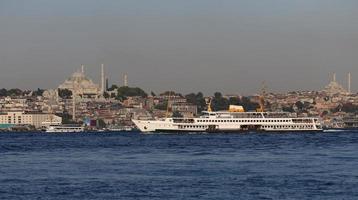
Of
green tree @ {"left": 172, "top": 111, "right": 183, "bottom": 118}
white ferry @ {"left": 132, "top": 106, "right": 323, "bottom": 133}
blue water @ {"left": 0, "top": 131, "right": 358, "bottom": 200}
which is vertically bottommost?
blue water @ {"left": 0, "top": 131, "right": 358, "bottom": 200}

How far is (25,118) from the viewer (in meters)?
186

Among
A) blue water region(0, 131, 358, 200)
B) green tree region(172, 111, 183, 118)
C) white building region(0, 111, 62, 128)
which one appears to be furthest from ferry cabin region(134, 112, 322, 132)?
white building region(0, 111, 62, 128)

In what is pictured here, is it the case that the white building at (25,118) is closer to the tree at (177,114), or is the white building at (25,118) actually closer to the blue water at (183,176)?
the tree at (177,114)

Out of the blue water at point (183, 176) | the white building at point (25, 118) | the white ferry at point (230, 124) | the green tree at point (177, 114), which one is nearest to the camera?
the blue water at point (183, 176)

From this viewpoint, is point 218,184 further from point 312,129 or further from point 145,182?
point 312,129

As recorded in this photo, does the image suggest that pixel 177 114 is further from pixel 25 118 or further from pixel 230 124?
pixel 230 124

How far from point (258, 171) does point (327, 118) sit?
15157 centimetres

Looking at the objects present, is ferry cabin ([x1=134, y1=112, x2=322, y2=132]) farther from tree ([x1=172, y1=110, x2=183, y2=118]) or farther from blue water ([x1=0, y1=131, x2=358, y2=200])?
tree ([x1=172, y1=110, x2=183, y2=118])

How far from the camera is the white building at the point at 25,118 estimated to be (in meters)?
182

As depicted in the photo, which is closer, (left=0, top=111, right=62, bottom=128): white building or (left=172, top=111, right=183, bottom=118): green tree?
(left=172, top=111, right=183, bottom=118): green tree

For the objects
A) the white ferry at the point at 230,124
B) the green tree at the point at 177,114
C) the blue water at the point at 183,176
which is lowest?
the blue water at the point at 183,176

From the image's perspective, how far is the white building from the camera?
181725mm

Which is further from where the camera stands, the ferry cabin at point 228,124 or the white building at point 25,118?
the white building at point 25,118

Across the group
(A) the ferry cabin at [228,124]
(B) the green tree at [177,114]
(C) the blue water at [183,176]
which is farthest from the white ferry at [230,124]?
(B) the green tree at [177,114]
